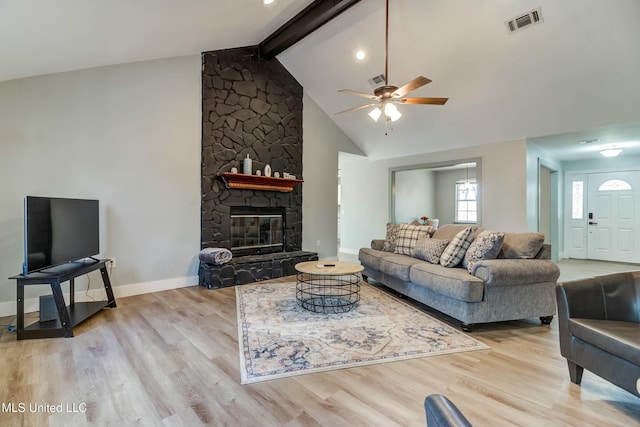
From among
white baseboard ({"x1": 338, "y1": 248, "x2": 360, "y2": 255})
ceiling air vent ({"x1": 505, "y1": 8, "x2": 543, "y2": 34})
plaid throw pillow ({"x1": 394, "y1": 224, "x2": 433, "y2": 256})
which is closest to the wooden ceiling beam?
ceiling air vent ({"x1": 505, "y1": 8, "x2": 543, "y2": 34})

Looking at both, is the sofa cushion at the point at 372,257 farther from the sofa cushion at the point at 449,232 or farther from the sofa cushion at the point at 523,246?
the sofa cushion at the point at 523,246

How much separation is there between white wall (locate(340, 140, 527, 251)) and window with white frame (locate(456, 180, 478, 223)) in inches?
119

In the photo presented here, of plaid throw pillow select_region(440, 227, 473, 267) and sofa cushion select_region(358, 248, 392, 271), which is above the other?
plaid throw pillow select_region(440, 227, 473, 267)

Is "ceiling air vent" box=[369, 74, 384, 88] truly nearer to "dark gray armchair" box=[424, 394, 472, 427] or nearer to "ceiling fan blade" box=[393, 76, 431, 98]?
"ceiling fan blade" box=[393, 76, 431, 98]

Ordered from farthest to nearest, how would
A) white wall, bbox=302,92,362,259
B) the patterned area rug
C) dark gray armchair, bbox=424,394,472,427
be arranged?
white wall, bbox=302,92,362,259, the patterned area rug, dark gray armchair, bbox=424,394,472,427

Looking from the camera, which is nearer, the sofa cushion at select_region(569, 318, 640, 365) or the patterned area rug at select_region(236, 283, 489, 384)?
the sofa cushion at select_region(569, 318, 640, 365)

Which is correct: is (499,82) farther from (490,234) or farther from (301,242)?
(301,242)

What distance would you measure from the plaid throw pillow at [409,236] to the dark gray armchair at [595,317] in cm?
230

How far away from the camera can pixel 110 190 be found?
13.0 feet

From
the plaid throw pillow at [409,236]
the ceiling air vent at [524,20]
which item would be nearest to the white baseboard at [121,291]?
the plaid throw pillow at [409,236]

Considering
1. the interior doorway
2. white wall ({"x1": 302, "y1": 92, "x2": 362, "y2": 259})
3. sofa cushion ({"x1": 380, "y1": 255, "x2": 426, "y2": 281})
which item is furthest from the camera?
the interior doorway

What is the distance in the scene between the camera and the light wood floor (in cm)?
175

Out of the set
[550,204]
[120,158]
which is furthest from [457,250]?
[550,204]

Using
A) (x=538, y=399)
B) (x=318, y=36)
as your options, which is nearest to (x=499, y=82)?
(x=318, y=36)
